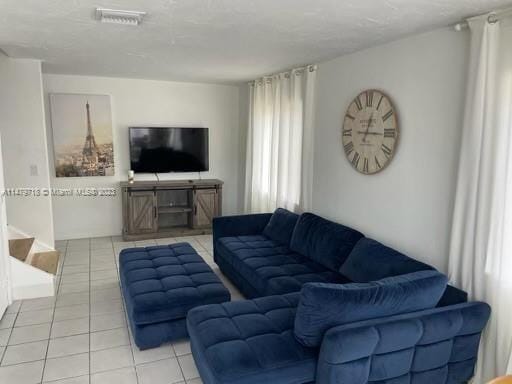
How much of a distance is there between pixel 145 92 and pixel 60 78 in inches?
44.7

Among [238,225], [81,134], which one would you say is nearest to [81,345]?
[238,225]

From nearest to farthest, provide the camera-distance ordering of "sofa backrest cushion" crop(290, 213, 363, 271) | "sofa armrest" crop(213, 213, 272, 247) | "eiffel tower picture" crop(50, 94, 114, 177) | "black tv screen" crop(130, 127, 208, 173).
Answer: "sofa backrest cushion" crop(290, 213, 363, 271)
"sofa armrest" crop(213, 213, 272, 247)
"eiffel tower picture" crop(50, 94, 114, 177)
"black tv screen" crop(130, 127, 208, 173)

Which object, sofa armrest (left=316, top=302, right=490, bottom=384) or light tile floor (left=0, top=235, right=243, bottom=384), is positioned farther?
light tile floor (left=0, top=235, right=243, bottom=384)

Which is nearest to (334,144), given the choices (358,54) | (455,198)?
(358,54)

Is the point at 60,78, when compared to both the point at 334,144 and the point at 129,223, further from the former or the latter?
the point at 334,144

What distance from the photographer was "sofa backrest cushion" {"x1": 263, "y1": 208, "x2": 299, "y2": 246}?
412 centimetres

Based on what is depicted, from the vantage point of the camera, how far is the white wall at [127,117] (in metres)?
5.53

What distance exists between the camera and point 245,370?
196 cm

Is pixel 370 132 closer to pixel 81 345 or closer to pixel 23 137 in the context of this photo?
pixel 81 345

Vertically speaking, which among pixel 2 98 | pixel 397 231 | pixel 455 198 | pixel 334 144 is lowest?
pixel 397 231

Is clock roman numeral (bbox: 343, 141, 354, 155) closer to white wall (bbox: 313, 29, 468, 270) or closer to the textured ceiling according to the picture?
white wall (bbox: 313, 29, 468, 270)

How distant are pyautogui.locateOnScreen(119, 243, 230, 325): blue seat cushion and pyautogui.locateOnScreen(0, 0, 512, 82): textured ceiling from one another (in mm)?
1913

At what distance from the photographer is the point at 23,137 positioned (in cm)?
425

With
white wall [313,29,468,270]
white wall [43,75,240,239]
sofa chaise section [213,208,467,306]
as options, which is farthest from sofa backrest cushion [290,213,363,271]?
white wall [43,75,240,239]
